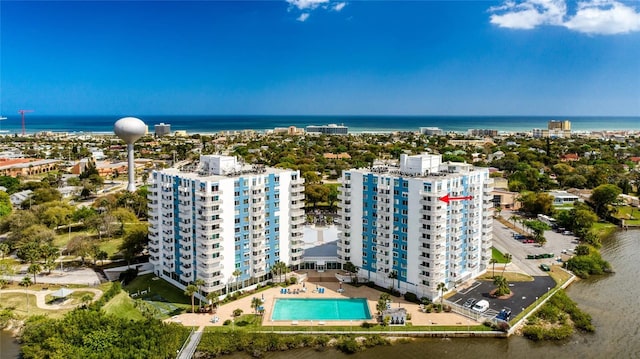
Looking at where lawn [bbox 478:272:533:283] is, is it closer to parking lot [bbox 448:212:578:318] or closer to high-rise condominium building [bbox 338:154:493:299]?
parking lot [bbox 448:212:578:318]

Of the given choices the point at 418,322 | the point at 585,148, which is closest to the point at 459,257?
the point at 418,322

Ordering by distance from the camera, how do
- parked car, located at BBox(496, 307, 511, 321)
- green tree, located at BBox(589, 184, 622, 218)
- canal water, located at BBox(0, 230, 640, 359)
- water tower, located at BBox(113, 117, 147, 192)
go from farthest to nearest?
water tower, located at BBox(113, 117, 147, 192)
green tree, located at BBox(589, 184, 622, 218)
parked car, located at BBox(496, 307, 511, 321)
canal water, located at BBox(0, 230, 640, 359)

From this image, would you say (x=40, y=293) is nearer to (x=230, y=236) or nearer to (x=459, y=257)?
(x=230, y=236)

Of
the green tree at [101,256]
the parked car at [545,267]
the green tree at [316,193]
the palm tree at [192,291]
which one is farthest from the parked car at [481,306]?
the green tree at [316,193]

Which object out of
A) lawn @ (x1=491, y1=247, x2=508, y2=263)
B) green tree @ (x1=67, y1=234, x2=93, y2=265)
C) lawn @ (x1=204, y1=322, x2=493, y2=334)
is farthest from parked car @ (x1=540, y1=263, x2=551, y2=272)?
green tree @ (x1=67, y1=234, x2=93, y2=265)

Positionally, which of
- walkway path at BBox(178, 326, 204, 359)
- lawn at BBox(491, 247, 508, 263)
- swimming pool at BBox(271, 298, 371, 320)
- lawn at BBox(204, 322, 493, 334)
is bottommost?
walkway path at BBox(178, 326, 204, 359)

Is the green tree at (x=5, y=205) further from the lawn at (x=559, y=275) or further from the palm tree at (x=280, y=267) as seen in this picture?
the lawn at (x=559, y=275)
